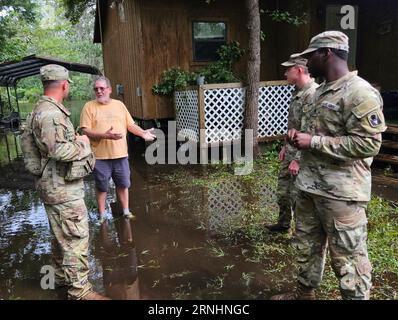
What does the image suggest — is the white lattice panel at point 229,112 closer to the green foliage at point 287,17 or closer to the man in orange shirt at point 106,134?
the green foliage at point 287,17

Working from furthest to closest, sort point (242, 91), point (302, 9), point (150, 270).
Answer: point (302, 9)
point (242, 91)
point (150, 270)

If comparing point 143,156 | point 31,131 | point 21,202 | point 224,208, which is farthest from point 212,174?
point 31,131

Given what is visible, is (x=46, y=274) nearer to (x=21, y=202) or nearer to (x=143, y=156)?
(x=21, y=202)

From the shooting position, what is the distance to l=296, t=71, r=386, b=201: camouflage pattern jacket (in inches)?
81.8

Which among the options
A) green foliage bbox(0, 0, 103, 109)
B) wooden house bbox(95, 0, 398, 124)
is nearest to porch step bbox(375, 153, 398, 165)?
wooden house bbox(95, 0, 398, 124)

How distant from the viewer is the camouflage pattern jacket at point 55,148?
8.57ft

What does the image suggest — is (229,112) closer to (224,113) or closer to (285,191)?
(224,113)

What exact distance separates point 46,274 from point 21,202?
2.78 meters

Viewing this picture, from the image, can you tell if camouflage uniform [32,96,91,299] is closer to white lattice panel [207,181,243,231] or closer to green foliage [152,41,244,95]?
white lattice panel [207,181,243,231]

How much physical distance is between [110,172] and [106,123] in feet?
2.08

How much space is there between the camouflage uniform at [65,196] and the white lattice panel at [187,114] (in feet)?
15.8

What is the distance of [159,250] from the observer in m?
3.78

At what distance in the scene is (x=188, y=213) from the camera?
15.8 feet

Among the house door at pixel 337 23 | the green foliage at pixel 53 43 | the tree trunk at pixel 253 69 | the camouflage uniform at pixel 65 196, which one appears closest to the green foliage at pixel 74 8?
the green foliage at pixel 53 43
